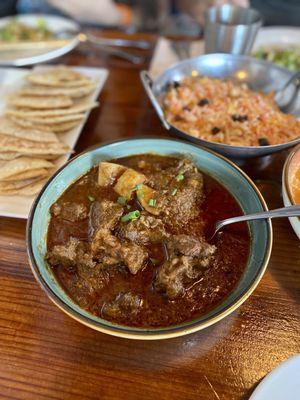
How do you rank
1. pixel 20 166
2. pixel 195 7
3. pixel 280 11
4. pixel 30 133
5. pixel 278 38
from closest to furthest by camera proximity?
pixel 20 166
pixel 30 133
pixel 278 38
pixel 195 7
pixel 280 11

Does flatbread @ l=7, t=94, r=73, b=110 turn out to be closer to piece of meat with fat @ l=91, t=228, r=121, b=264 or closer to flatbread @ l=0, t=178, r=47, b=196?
flatbread @ l=0, t=178, r=47, b=196

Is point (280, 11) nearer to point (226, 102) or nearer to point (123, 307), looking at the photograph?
point (226, 102)

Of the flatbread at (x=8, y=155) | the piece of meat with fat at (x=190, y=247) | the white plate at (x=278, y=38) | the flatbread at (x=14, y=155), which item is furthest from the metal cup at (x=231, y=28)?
the piece of meat with fat at (x=190, y=247)

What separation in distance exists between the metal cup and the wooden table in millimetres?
1958

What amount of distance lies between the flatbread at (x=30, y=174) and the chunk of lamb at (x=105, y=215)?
1.80 ft

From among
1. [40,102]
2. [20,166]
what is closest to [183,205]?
[20,166]

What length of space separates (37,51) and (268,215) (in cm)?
298

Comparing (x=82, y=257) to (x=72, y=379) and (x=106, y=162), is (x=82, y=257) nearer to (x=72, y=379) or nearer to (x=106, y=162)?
(x=72, y=379)

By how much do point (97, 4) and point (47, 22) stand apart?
82cm

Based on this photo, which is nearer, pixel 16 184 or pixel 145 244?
pixel 145 244

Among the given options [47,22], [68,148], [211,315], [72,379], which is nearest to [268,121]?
[68,148]

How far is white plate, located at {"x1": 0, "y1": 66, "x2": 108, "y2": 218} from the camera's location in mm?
2008

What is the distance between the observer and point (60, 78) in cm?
284

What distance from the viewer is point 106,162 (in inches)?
81.6
